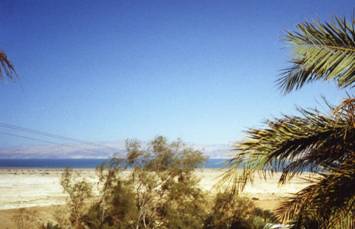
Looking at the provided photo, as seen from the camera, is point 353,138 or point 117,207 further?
point 117,207

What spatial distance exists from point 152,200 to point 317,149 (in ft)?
44.9

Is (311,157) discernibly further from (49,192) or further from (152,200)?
(49,192)

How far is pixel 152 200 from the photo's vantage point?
16656 millimetres

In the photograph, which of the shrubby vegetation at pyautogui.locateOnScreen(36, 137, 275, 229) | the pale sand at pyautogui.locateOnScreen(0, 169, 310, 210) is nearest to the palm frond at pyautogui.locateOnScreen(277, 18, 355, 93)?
the pale sand at pyautogui.locateOnScreen(0, 169, 310, 210)

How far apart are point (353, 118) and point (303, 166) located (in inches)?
35.3

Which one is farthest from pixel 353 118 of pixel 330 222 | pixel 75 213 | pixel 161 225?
pixel 75 213

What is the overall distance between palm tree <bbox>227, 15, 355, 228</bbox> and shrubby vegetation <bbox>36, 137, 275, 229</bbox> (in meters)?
12.1

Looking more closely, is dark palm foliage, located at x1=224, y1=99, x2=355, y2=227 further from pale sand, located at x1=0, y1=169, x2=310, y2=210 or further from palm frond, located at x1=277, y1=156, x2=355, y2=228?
pale sand, located at x1=0, y1=169, x2=310, y2=210

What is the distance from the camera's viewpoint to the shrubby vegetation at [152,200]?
16.0 metres

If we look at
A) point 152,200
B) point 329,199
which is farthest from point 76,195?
point 329,199

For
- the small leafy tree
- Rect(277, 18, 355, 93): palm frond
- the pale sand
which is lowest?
the pale sand

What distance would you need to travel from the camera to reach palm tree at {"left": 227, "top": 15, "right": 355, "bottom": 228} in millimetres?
3277

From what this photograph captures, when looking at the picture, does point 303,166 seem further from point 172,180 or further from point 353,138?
point 172,180

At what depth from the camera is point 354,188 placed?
3.21 meters
